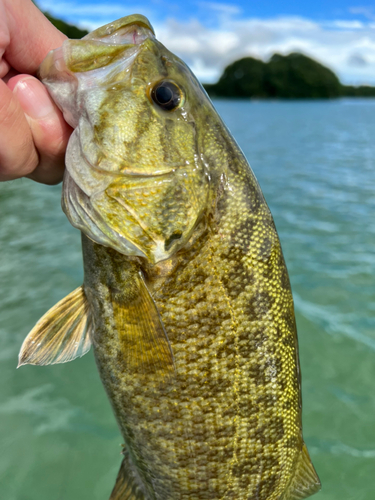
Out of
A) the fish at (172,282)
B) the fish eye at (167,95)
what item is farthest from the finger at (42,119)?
the fish eye at (167,95)

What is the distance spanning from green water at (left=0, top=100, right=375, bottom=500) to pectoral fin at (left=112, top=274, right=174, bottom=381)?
2.62 meters

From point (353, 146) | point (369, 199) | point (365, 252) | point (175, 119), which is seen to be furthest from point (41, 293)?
point (353, 146)

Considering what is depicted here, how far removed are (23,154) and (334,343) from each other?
5.14 metres

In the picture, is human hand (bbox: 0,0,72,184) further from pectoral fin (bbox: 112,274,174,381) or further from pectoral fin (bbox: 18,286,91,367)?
pectoral fin (bbox: 112,274,174,381)

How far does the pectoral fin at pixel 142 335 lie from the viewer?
2.00m

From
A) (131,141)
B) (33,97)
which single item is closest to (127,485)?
(131,141)

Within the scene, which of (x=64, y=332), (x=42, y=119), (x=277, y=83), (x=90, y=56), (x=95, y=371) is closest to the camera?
(x=90, y=56)

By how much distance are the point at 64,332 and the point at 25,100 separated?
1219 mm

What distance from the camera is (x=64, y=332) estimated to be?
2320 millimetres

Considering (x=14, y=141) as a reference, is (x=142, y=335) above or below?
below

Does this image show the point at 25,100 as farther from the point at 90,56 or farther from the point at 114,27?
the point at 114,27

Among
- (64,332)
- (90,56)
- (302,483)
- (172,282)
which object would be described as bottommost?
(302,483)

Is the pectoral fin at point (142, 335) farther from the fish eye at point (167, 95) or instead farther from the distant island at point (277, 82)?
the distant island at point (277, 82)

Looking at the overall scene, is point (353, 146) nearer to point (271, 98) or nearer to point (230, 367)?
point (230, 367)
